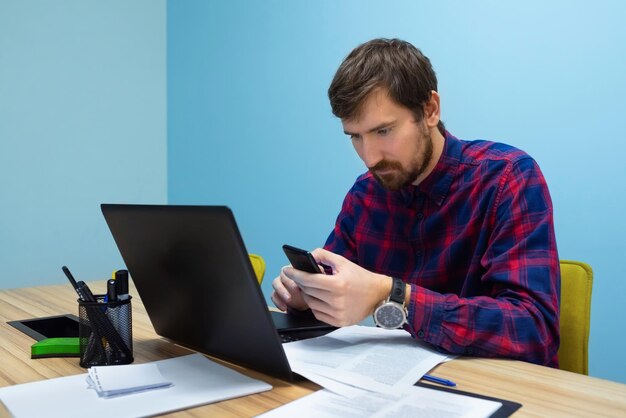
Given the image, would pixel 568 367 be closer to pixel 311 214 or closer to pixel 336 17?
pixel 311 214

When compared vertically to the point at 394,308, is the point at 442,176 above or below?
above

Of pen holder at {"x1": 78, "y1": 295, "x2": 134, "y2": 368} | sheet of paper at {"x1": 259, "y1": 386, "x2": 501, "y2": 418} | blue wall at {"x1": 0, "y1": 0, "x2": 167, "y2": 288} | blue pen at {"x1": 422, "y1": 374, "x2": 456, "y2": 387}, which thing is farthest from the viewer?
blue wall at {"x1": 0, "y1": 0, "x2": 167, "y2": 288}

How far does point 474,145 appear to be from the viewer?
132 centimetres

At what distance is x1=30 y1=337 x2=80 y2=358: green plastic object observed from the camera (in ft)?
3.18

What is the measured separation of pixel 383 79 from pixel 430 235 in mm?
354

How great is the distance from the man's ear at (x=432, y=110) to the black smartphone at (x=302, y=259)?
0.51 meters

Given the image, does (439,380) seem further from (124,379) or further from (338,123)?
(338,123)

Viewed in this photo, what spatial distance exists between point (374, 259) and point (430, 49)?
3.22ft

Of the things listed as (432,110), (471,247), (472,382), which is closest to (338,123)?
(432,110)

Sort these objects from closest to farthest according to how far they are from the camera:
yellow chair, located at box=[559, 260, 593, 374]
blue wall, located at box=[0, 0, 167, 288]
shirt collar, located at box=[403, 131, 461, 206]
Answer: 1. yellow chair, located at box=[559, 260, 593, 374]
2. shirt collar, located at box=[403, 131, 461, 206]
3. blue wall, located at box=[0, 0, 167, 288]

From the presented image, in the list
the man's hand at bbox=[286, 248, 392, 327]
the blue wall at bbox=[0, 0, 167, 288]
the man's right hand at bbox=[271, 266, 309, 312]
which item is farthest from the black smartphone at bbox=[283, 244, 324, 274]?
the blue wall at bbox=[0, 0, 167, 288]

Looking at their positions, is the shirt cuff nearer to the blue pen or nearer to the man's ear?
the blue pen

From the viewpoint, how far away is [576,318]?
45.6 inches

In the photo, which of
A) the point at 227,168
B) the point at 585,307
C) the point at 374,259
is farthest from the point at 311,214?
the point at 585,307
